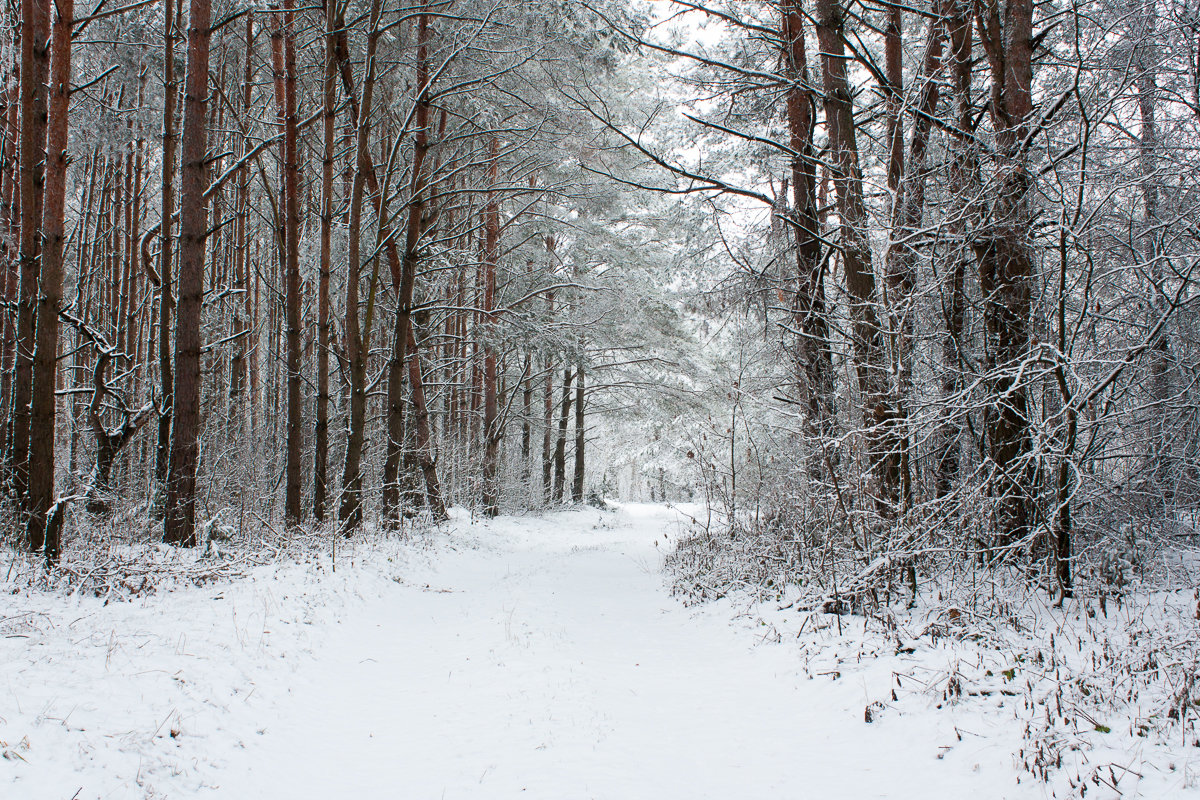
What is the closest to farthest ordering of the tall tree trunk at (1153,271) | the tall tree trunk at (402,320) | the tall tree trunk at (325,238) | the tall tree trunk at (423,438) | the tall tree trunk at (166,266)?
the tall tree trunk at (1153,271) → the tall tree trunk at (166,266) → the tall tree trunk at (325,238) → the tall tree trunk at (402,320) → the tall tree trunk at (423,438)

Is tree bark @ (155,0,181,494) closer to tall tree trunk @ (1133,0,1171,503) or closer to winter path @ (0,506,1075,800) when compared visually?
winter path @ (0,506,1075,800)

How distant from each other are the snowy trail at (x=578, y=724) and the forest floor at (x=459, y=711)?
2 cm

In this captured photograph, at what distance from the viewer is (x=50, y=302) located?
5969 mm

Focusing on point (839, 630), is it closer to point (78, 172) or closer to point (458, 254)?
point (458, 254)

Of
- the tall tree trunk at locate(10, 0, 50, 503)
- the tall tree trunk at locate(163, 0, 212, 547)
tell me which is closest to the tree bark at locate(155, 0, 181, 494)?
the tall tree trunk at locate(163, 0, 212, 547)

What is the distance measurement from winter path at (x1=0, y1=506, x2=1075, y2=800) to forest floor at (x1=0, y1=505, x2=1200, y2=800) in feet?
0.05

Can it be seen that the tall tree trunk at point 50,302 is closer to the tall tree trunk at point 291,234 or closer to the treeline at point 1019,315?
the tall tree trunk at point 291,234

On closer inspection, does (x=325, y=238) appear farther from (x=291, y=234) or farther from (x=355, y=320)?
(x=355, y=320)

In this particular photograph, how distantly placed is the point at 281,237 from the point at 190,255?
12.8 feet

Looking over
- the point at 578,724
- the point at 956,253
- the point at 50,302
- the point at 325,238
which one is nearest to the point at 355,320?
the point at 325,238

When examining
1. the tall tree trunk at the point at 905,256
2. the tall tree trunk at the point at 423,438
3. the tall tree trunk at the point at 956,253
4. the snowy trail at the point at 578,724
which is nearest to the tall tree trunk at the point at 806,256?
the tall tree trunk at the point at 905,256

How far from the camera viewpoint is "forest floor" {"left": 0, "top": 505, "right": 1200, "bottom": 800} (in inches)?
117

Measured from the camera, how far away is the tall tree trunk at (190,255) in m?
7.24

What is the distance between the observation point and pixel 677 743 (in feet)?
12.2
